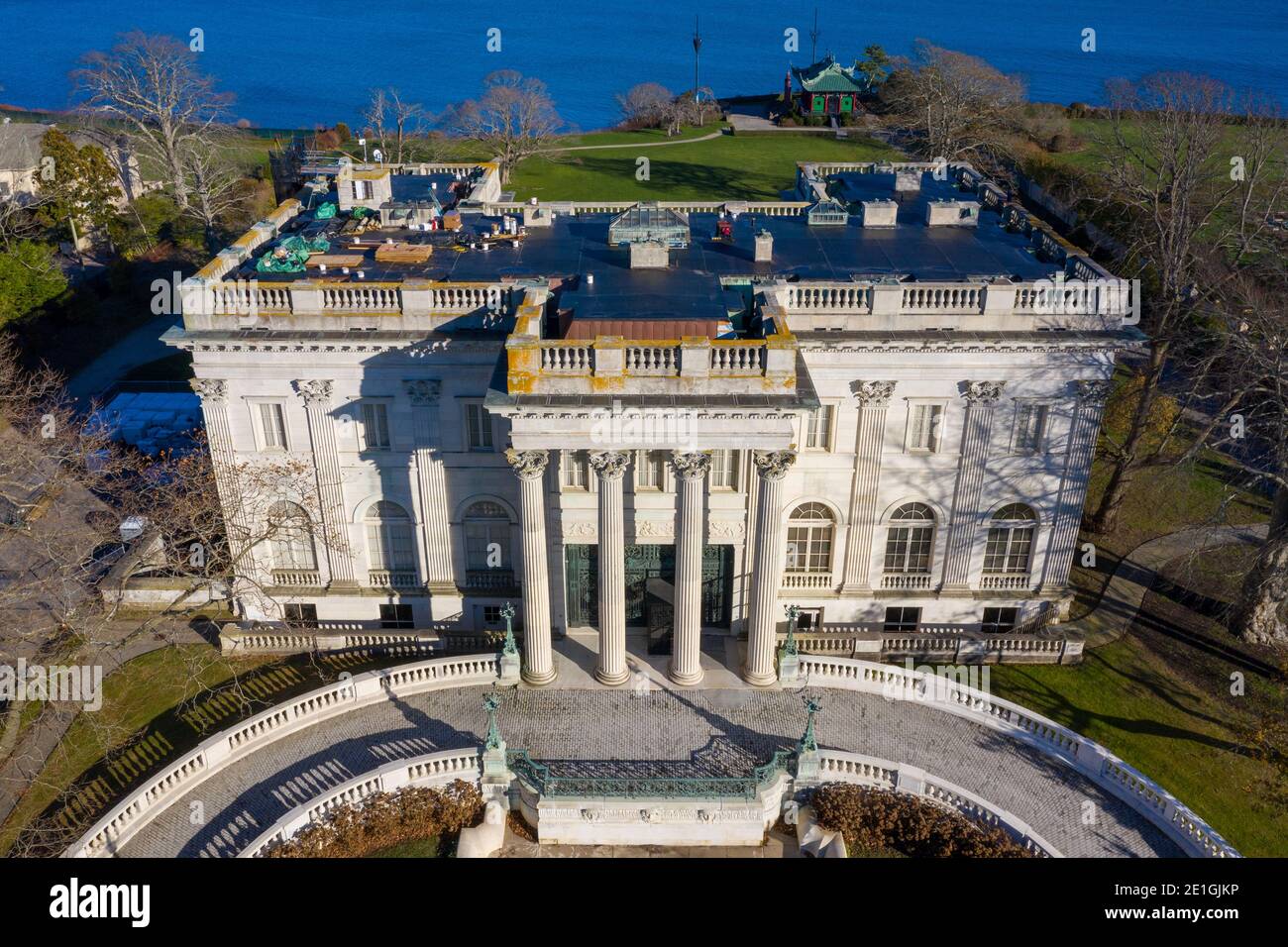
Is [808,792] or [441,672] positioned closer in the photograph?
[808,792]

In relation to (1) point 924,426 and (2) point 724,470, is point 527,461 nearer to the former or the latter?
(2) point 724,470

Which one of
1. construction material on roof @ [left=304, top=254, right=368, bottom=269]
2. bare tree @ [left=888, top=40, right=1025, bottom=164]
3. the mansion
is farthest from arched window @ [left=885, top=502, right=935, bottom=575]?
bare tree @ [left=888, top=40, right=1025, bottom=164]

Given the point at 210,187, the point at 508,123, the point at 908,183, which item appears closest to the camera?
the point at 908,183

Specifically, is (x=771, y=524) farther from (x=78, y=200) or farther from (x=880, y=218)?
(x=78, y=200)

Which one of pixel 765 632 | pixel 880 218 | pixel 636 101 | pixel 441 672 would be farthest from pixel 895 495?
pixel 636 101

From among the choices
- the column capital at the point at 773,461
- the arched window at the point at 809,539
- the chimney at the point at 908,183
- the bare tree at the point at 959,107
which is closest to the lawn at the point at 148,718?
the arched window at the point at 809,539

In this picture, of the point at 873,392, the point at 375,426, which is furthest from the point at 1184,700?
the point at 375,426

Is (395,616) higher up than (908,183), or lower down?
lower down

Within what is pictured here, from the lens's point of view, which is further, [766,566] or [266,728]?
[766,566]
